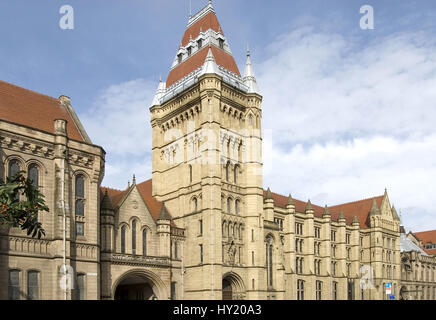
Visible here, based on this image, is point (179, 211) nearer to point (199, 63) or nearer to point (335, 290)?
point (199, 63)

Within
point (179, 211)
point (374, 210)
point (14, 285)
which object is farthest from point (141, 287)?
point (374, 210)

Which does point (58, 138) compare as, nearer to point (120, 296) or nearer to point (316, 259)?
point (120, 296)

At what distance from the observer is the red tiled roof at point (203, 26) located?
193ft

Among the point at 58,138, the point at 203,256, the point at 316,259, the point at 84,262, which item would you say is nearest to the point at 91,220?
the point at 84,262

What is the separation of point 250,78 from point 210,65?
24.3ft

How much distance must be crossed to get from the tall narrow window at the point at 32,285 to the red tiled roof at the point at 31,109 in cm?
1050

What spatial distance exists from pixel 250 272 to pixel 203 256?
6.37 m

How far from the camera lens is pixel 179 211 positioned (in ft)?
176

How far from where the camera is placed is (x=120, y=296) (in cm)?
5038

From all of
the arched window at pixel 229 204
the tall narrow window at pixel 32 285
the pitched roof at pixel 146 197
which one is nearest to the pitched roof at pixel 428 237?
the arched window at pixel 229 204

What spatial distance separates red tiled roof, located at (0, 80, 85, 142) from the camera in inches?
1465

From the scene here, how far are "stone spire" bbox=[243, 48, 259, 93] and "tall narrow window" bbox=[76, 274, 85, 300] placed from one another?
2989 cm

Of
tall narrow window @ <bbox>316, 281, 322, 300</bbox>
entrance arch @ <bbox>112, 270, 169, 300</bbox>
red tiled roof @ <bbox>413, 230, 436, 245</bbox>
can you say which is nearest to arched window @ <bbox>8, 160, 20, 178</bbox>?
entrance arch @ <bbox>112, 270, 169, 300</bbox>
